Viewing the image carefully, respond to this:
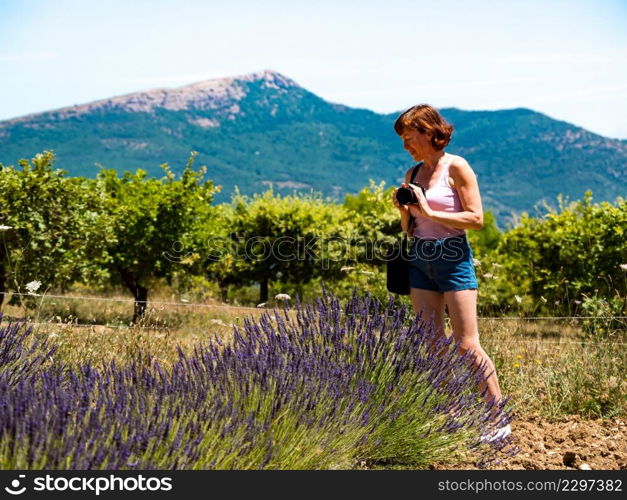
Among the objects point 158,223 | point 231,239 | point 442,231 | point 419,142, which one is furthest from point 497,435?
point 231,239

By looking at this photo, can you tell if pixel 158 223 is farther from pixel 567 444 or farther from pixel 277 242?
pixel 567 444

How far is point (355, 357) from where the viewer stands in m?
3.29

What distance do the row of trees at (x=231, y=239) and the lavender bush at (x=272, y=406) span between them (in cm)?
430

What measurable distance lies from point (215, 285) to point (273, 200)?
5.63 ft

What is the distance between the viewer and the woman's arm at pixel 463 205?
3.47 m

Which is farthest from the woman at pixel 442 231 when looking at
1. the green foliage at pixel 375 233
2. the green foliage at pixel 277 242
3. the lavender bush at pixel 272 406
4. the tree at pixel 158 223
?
the green foliage at pixel 277 242

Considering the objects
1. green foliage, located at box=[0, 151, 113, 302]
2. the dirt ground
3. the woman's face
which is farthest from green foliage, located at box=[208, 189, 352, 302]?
the woman's face

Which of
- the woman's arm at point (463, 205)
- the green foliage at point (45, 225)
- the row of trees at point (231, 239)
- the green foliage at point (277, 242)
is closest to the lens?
the woman's arm at point (463, 205)

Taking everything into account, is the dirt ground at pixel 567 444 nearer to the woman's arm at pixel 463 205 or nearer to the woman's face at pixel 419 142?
the woman's arm at pixel 463 205

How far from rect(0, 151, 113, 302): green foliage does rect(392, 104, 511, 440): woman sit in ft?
16.5

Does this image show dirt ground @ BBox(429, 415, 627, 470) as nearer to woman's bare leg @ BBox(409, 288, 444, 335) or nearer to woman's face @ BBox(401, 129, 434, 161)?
→ woman's bare leg @ BBox(409, 288, 444, 335)

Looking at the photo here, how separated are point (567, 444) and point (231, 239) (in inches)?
333

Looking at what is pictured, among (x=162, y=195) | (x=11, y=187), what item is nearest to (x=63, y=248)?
(x=11, y=187)
